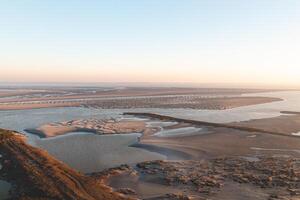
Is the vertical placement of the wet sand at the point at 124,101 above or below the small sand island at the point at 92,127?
above

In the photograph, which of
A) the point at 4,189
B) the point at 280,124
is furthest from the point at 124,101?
the point at 4,189

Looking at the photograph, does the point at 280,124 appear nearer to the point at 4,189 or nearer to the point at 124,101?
the point at 4,189

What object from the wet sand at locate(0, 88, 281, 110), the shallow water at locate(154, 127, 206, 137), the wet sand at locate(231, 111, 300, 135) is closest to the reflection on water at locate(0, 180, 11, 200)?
the shallow water at locate(154, 127, 206, 137)

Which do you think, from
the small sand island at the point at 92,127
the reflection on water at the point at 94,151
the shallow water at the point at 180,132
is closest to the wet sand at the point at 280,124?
the shallow water at the point at 180,132

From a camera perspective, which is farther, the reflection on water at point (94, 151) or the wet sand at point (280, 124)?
the wet sand at point (280, 124)

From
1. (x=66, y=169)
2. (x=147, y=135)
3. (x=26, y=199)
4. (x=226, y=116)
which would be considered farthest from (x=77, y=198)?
(x=226, y=116)

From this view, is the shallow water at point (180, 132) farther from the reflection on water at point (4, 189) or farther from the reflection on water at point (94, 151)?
the reflection on water at point (4, 189)

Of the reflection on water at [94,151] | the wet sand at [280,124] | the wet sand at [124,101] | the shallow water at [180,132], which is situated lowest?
the reflection on water at [94,151]
